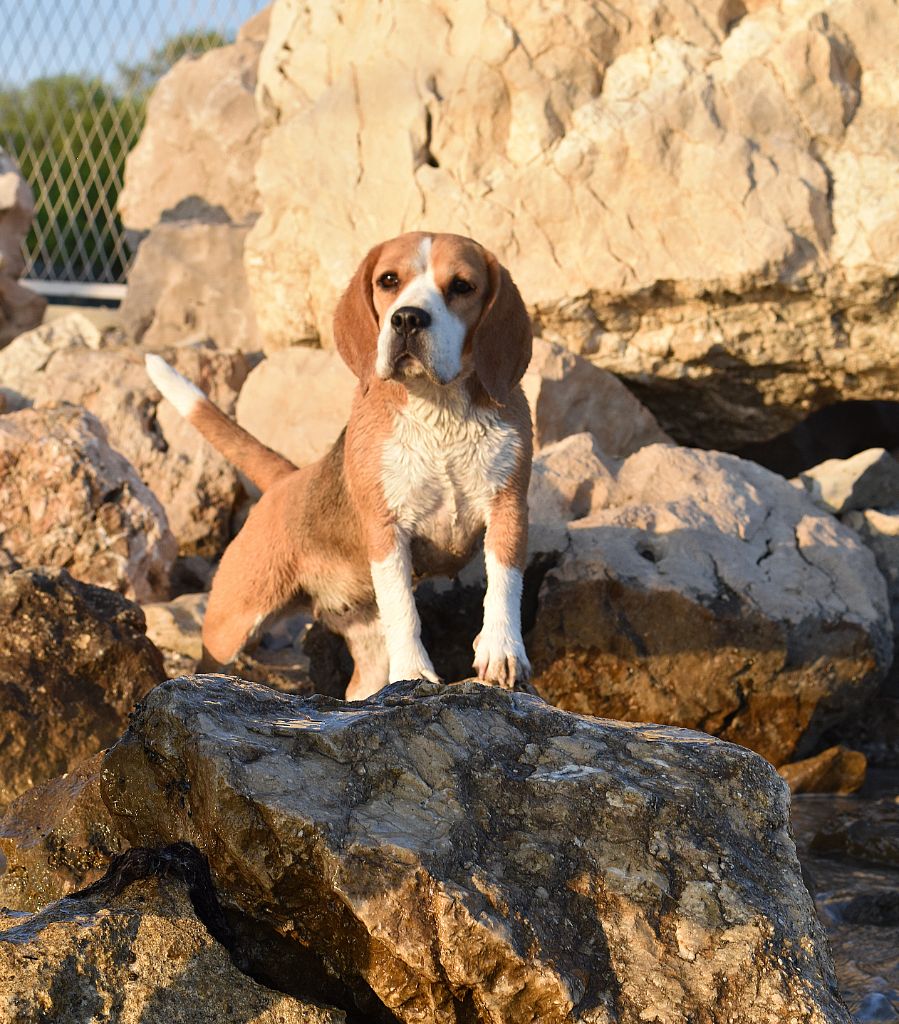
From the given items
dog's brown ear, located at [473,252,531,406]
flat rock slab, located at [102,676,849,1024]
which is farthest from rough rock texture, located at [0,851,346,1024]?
dog's brown ear, located at [473,252,531,406]

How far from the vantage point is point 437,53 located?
783 cm

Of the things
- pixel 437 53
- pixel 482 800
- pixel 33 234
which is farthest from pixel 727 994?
pixel 33 234

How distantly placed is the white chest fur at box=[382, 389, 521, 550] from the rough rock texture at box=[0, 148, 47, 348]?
7313mm

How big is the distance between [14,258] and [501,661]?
8207 millimetres

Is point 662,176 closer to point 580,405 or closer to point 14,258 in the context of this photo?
point 580,405

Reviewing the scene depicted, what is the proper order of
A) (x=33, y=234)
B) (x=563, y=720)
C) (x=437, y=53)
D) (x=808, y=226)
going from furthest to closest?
1. (x=33, y=234)
2. (x=437, y=53)
3. (x=808, y=226)
4. (x=563, y=720)

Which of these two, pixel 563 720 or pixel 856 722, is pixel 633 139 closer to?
pixel 856 722

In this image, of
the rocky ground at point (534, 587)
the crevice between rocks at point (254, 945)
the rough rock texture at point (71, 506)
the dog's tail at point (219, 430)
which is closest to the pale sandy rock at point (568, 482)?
the rocky ground at point (534, 587)

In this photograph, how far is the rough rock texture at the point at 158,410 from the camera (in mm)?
7762

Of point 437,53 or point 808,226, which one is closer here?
point 808,226

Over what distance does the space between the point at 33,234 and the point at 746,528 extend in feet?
35.9

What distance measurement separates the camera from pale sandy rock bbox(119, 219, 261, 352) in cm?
1037

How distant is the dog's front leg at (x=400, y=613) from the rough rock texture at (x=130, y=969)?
1.83m

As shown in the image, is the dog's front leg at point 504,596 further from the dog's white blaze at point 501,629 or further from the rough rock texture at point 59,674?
the rough rock texture at point 59,674
